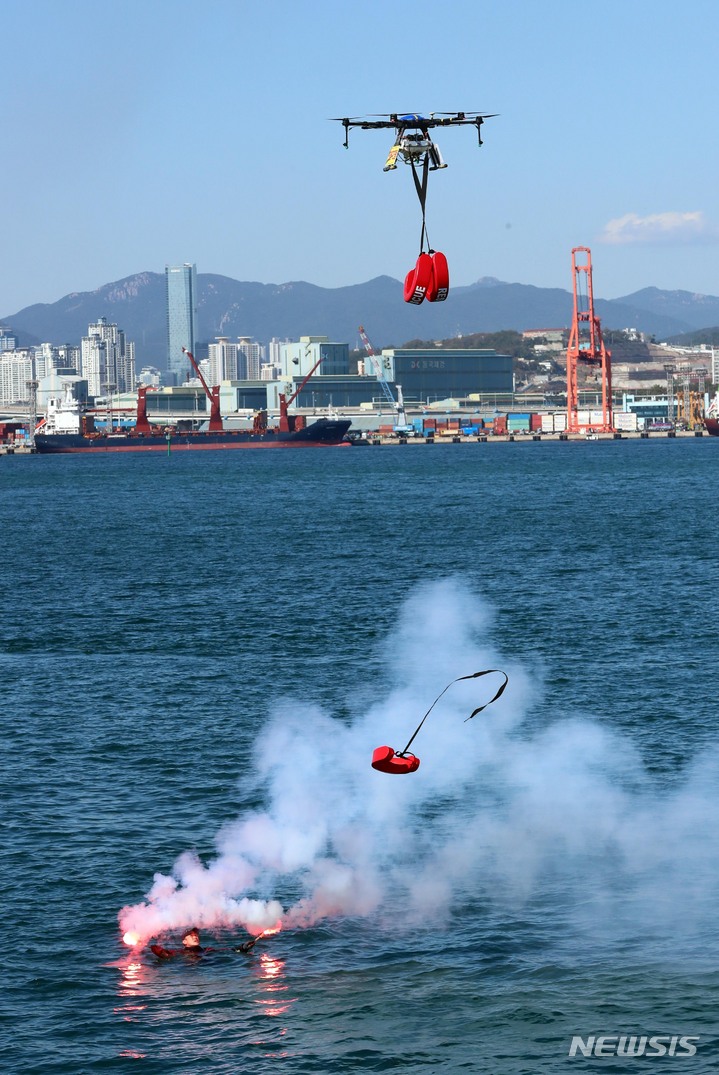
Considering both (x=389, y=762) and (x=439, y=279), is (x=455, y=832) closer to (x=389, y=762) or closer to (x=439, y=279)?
(x=389, y=762)

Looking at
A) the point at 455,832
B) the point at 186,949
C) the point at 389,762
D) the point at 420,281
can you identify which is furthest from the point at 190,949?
the point at 420,281

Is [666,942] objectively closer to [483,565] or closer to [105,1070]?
[105,1070]

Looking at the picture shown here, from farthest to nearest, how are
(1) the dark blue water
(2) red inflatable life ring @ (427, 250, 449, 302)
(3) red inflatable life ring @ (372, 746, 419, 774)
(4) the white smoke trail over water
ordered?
(4) the white smoke trail over water → (2) red inflatable life ring @ (427, 250, 449, 302) → (1) the dark blue water → (3) red inflatable life ring @ (372, 746, 419, 774)

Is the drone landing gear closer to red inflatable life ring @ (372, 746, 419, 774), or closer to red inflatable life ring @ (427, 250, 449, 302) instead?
red inflatable life ring @ (427, 250, 449, 302)

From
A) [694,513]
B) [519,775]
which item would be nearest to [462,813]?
[519,775]

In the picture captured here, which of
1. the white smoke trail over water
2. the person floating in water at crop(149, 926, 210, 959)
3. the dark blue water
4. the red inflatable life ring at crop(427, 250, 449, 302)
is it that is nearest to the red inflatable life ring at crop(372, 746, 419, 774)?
the dark blue water
